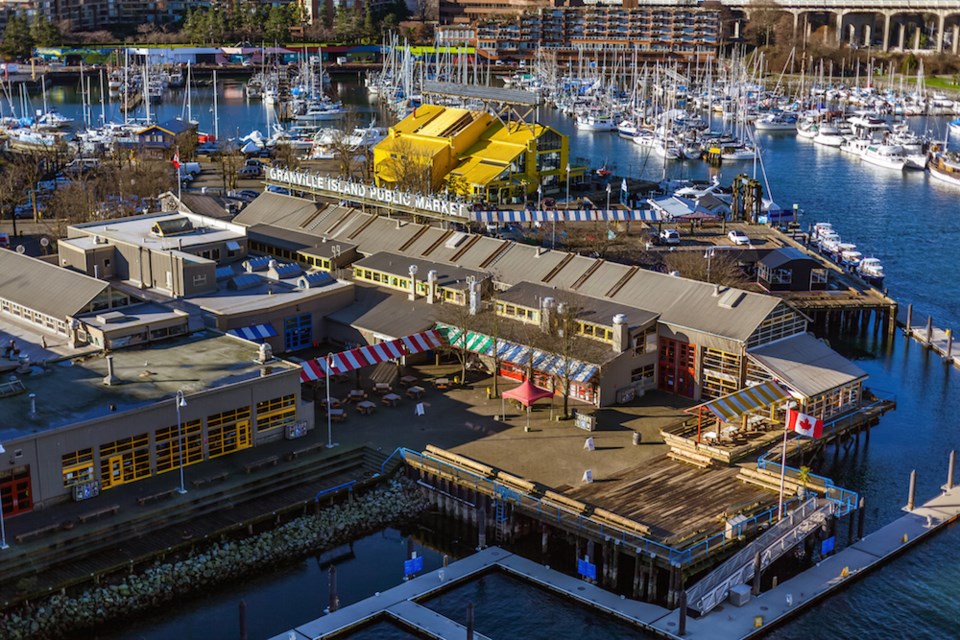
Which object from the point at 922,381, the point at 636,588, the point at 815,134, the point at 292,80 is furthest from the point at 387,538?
the point at 292,80

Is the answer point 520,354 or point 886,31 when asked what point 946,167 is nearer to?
point 520,354

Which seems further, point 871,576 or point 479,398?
point 479,398

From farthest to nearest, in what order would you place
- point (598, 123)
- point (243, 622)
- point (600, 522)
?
1. point (598, 123)
2. point (600, 522)
3. point (243, 622)

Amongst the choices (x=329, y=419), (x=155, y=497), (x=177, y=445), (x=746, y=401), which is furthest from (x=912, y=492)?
(x=155, y=497)

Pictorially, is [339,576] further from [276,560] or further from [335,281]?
[335,281]

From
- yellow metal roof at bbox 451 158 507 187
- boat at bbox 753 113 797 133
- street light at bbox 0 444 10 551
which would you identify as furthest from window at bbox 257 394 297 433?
boat at bbox 753 113 797 133
